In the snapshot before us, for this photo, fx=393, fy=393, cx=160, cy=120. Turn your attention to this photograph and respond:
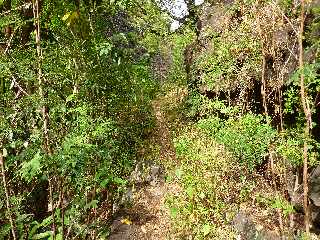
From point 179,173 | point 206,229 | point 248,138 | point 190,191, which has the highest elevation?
point 248,138

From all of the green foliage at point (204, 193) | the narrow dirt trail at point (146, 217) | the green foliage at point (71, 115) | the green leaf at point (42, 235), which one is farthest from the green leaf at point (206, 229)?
the green leaf at point (42, 235)

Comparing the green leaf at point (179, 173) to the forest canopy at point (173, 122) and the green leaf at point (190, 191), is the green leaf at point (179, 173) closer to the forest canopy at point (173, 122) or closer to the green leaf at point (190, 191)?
the forest canopy at point (173, 122)

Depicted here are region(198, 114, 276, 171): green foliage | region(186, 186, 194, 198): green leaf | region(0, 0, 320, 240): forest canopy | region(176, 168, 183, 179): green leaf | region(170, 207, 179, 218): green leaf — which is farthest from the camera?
region(176, 168, 183, 179): green leaf

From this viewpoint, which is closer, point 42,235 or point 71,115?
point 42,235

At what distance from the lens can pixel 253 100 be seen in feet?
24.8

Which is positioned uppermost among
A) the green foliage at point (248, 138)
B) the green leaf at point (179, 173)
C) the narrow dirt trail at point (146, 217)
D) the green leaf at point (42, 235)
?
the green foliage at point (248, 138)

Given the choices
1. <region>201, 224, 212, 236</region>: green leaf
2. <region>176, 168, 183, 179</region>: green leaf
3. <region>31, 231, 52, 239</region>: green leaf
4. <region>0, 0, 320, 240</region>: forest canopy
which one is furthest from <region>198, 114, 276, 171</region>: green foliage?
<region>31, 231, 52, 239</region>: green leaf

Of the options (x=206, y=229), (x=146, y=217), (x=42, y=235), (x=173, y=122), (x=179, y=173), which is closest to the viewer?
(x=42, y=235)

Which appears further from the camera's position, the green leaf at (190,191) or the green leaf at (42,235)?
the green leaf at (190,191)

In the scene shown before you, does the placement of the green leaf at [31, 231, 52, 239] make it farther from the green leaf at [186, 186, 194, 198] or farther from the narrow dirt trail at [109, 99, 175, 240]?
the green leaf at [186, 186, 194, 198]

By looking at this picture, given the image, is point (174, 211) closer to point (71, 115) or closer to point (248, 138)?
point (248, 138)

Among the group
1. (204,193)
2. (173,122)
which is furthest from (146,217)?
(173,122)

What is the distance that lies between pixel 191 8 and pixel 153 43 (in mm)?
Answer: 1578

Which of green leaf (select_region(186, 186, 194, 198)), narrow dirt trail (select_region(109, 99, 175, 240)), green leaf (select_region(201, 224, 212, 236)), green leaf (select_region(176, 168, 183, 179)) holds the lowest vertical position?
green leaf (select_region(201, 224, 212, 236))
